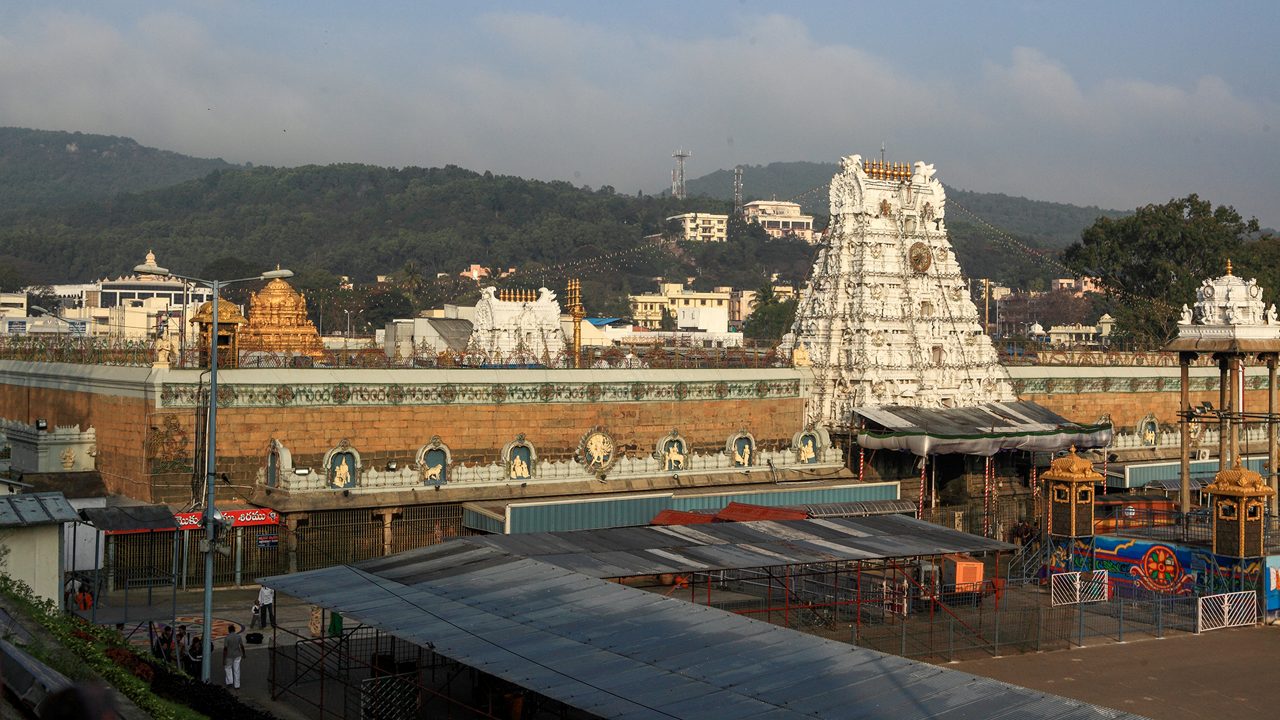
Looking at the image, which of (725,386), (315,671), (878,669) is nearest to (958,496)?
(725,386)

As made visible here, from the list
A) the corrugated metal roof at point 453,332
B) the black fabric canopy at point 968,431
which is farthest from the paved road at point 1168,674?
the corrugated metal roof at point 453,332

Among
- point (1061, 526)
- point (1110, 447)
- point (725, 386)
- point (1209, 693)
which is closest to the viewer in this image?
point (1209, 693)

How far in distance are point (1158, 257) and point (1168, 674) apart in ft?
211

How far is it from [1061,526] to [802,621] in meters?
10.2

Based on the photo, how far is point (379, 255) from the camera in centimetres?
18975

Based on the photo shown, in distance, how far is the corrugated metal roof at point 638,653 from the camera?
57.7ft

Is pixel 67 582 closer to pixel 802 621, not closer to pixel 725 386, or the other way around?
pixel 802 621

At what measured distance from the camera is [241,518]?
36875 millimetres

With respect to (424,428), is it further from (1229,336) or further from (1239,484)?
(1229,336)

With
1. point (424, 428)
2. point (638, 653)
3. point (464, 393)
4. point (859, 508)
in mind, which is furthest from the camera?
point (464, 393)

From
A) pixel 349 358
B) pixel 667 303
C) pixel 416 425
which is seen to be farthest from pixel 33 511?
pixel 667 303

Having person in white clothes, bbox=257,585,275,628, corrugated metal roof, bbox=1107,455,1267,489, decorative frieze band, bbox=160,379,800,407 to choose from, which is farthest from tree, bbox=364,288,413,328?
person in white clothes, bbox=257,585,275,628

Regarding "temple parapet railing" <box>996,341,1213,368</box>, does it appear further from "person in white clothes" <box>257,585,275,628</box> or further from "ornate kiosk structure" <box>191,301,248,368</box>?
"person in white clothes" <box>257,585,275,628</box>

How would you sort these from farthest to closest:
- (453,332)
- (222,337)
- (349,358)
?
(453,332) < (349,358) < (222,337)
